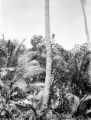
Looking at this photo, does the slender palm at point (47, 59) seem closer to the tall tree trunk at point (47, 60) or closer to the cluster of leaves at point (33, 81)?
the tall tree trunk at point (47, 60)

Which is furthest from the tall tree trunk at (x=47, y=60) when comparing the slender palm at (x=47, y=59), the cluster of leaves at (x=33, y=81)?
the cluster of leaves at (x=33, y=81)

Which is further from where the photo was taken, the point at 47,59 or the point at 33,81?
the point at 33,81

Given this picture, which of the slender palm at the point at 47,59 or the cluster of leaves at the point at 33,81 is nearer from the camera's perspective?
the slender palm at the point at 47,59

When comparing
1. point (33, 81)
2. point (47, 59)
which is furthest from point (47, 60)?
point (33, 81)

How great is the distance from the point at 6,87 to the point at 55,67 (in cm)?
530

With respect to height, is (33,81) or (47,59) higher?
(47,59)

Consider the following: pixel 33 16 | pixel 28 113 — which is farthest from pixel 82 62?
pixel 28 113

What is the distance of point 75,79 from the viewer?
15461mm

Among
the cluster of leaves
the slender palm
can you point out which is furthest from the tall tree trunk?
the cluster of leaves

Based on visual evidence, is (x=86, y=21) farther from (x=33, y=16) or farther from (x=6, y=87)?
(x=6, y=87)

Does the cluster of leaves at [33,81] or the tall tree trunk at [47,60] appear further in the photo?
the cluster of leaves at [33,81]

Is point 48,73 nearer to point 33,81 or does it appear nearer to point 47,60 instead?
point 47,60

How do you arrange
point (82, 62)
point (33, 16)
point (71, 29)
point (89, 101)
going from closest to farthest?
point (89, 101), point (82, 62), point (33, 16), point (71, 29)

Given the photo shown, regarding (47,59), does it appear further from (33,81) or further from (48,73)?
(33,81)
